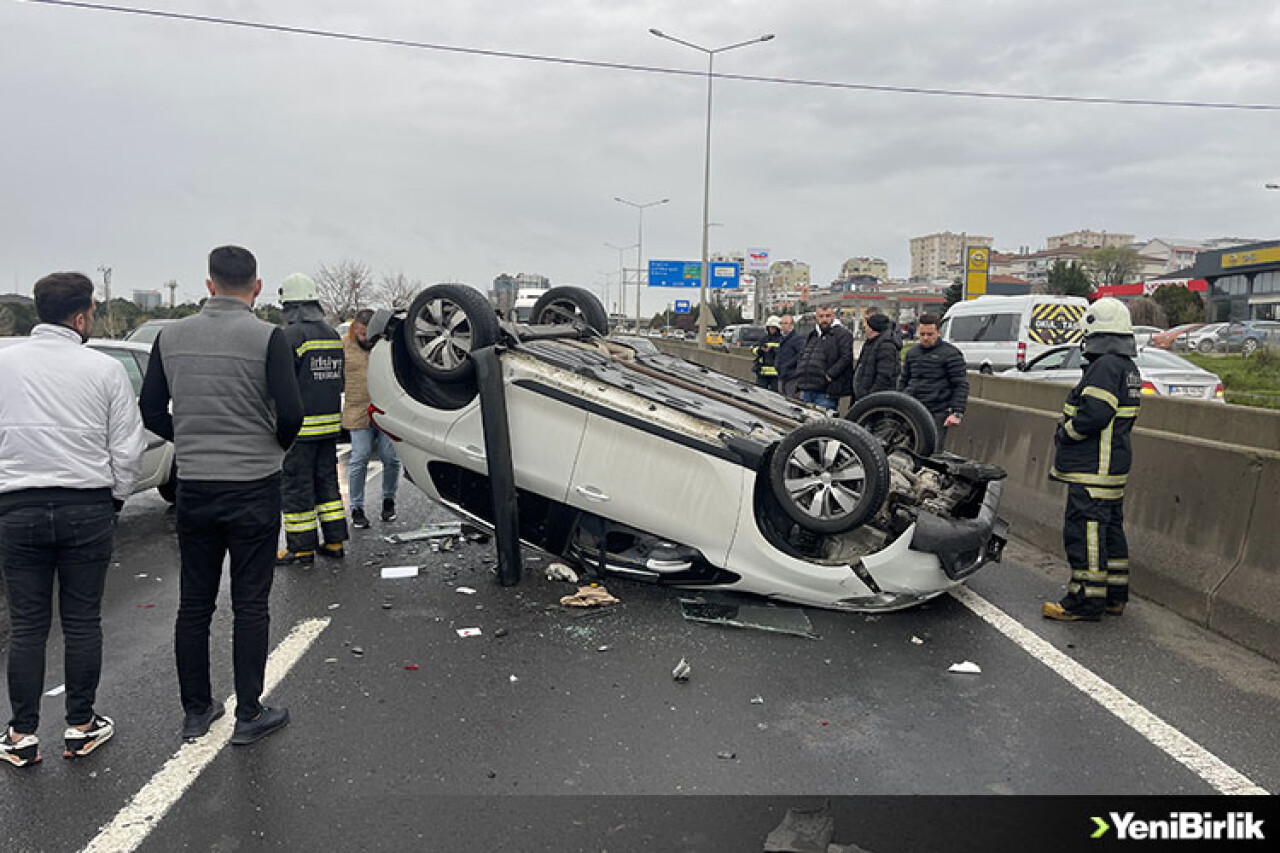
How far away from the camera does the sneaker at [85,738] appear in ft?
10.1

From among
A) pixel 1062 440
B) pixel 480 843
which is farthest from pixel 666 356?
pixel 480 843

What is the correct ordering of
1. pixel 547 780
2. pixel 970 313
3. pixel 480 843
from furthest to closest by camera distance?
pixel 970 313 < pixel 547 780 < pixel 480 843

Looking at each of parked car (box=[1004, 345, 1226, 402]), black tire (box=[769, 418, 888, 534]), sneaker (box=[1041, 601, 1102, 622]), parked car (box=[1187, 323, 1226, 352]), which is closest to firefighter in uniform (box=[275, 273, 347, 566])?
black tire (box=[769, 418, 888, 534])

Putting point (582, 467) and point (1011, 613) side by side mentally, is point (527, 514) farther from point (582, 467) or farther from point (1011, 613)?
point (1011, 613)

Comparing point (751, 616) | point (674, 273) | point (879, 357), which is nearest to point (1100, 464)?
point (751, 616)

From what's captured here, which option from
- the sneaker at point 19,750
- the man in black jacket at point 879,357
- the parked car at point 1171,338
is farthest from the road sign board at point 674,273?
the sneaker at point 19,750

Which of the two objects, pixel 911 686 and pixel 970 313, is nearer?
pixel 911 686

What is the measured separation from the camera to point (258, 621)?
3.30 metres

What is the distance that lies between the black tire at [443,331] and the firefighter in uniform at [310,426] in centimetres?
71

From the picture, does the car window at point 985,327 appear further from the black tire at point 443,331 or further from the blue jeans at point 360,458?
the black tire at point 443,331

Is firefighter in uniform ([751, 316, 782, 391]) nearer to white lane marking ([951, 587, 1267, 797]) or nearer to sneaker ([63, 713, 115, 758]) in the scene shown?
white lane marking ([951, 587, 1267, 797])

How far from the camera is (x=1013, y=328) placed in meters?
17.3

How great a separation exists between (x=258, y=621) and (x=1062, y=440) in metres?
4.17

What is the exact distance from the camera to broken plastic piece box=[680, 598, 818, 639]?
174 inches
